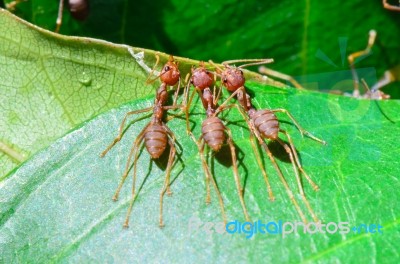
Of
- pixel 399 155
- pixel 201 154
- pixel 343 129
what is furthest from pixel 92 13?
pixel 399 155

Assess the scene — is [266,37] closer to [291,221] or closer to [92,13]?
[92,13]

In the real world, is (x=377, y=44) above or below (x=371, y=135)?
above

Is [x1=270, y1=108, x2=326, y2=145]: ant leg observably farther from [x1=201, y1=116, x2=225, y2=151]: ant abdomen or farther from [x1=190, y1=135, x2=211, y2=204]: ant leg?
[x1=190, y1=135, x2=211, y2=204]: ant leg

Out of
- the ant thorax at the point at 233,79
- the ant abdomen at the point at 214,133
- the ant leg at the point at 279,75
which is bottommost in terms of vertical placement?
the ant abdomen at the point at 214,133

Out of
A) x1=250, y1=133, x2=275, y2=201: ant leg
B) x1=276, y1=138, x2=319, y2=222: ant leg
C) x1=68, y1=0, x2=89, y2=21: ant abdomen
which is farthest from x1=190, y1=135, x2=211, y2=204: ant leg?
x1=68, y1=0, x2=89, y2=21: ant abdomen

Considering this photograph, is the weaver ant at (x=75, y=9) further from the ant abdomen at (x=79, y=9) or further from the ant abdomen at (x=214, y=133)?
the ant abdomen at (x=214, y=133)

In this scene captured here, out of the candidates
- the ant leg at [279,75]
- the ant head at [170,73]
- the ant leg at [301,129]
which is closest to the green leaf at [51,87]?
the ant head at [170,73]
